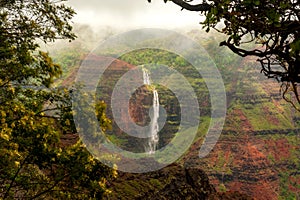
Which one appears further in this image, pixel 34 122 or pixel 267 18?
pixel 34 122

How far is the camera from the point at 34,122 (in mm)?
6652

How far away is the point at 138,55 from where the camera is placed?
135 meters

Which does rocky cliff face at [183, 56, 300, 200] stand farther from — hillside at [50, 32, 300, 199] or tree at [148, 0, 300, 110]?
tree at [148, 0, 300, 110]

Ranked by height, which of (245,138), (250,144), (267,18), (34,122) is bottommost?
(250,144)

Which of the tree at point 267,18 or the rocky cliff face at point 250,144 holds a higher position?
the tree at point 267,18

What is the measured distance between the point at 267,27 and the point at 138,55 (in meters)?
133

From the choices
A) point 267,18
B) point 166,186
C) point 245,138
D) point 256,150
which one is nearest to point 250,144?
point 256,150

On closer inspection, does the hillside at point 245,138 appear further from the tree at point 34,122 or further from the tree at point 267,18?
the tree at point 267,18

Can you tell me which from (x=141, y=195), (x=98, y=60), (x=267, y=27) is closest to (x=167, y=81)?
(x=98, y=60)

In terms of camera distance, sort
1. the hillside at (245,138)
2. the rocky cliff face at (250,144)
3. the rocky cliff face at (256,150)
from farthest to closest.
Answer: the rocky cliff face at (256,150), the hillside at (245,138), the rocky cliff face at (250,144)

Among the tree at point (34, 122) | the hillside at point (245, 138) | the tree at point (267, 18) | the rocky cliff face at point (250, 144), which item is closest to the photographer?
the tree at point (267, 18)

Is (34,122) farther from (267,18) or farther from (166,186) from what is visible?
(166,186)

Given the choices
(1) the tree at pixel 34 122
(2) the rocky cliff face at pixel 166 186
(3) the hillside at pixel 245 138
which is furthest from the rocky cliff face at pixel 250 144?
(1) the tree at pixel 34 122

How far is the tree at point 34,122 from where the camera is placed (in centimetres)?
630
